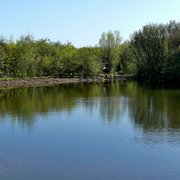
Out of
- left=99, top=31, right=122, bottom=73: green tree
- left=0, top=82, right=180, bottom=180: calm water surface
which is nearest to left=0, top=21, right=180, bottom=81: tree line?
left=99, top=31, right=122, bottom=73: green tree

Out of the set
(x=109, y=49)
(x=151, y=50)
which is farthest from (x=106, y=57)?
(x=151, y=50)

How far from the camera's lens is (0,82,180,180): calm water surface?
17666 mm

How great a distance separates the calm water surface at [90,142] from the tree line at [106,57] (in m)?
37.7

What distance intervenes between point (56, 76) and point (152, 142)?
6545 cm

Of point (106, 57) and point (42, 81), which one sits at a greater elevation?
point (106, 57)

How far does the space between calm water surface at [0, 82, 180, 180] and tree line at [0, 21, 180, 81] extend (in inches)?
1483

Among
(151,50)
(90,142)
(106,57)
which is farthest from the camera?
(106,57)

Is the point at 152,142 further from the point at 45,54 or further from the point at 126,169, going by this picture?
the point at 45,54

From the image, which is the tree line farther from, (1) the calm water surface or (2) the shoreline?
(1) the calm water surface

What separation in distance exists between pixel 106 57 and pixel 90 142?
247ft

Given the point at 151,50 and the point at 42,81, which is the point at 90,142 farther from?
the point at 151,50

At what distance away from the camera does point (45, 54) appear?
9300 centimetres

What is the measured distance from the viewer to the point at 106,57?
9769cm

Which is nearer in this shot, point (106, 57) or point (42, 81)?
point (42, 81)
